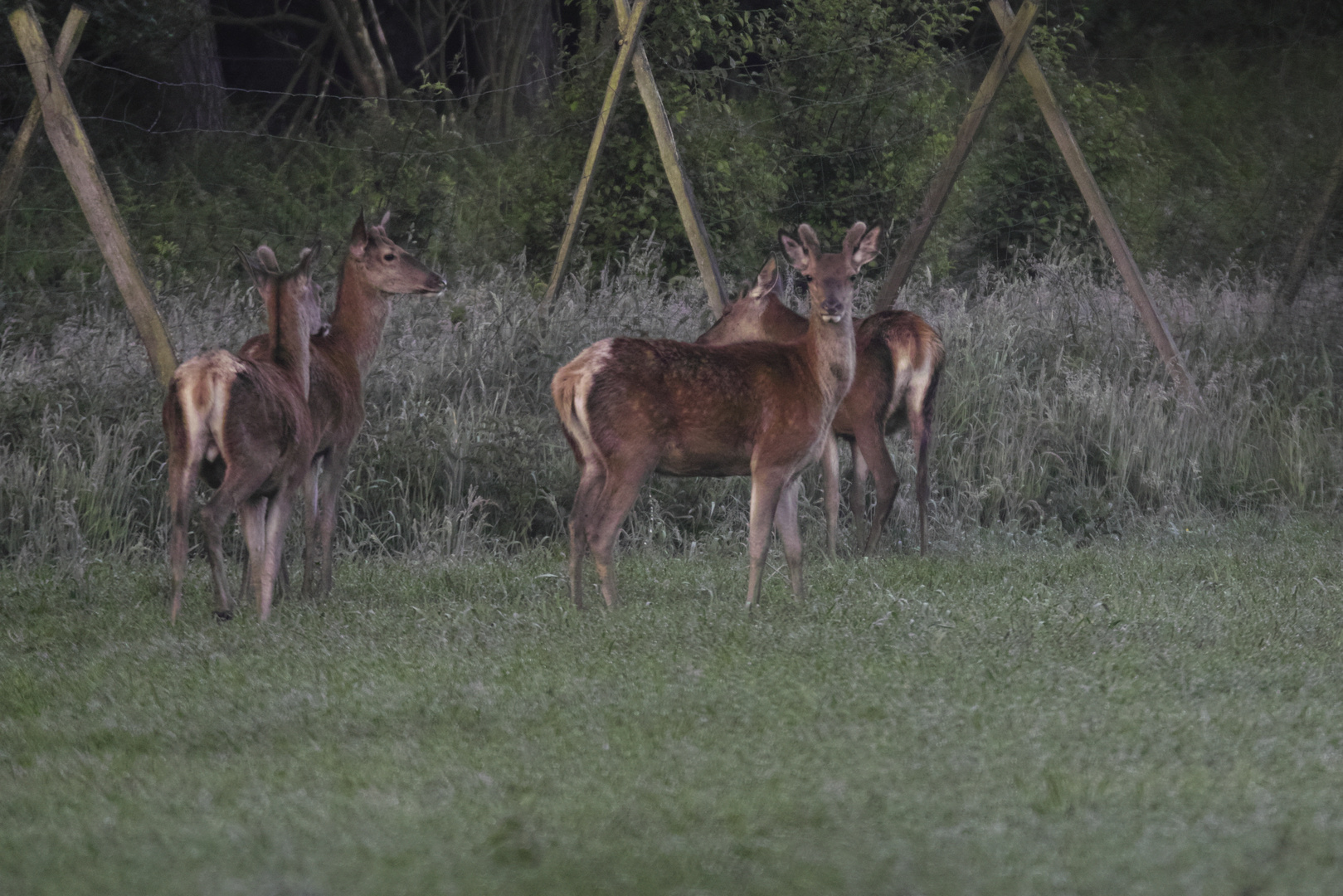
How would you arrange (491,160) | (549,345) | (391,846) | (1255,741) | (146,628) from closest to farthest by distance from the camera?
(391,846)
(1255,741)
(146,628)
(549,345)
(491,160)

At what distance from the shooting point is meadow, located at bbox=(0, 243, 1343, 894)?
3.40 meters

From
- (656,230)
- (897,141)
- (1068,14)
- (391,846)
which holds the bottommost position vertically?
(391,846)

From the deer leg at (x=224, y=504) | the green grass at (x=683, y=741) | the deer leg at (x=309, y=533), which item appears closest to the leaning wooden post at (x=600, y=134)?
the deer leg at (x=309, y=533)

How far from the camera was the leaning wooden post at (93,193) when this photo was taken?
8375 mm

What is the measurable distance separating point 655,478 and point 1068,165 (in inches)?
149

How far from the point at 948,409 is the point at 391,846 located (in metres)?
7.90

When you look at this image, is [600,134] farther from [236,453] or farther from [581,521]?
[236,453]

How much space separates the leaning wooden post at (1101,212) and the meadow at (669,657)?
13.1 inches

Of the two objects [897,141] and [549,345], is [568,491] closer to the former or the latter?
[549,345]

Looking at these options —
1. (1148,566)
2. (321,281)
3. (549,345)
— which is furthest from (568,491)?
(321,281)

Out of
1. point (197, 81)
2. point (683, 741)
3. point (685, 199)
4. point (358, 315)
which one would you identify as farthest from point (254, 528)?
point (197, 81)

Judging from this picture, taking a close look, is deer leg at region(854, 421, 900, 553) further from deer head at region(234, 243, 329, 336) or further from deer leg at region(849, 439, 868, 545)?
deer head at region(234, 243, 329, 336)

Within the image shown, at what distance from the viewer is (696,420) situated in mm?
6758

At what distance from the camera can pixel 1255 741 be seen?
4242 millimetres
